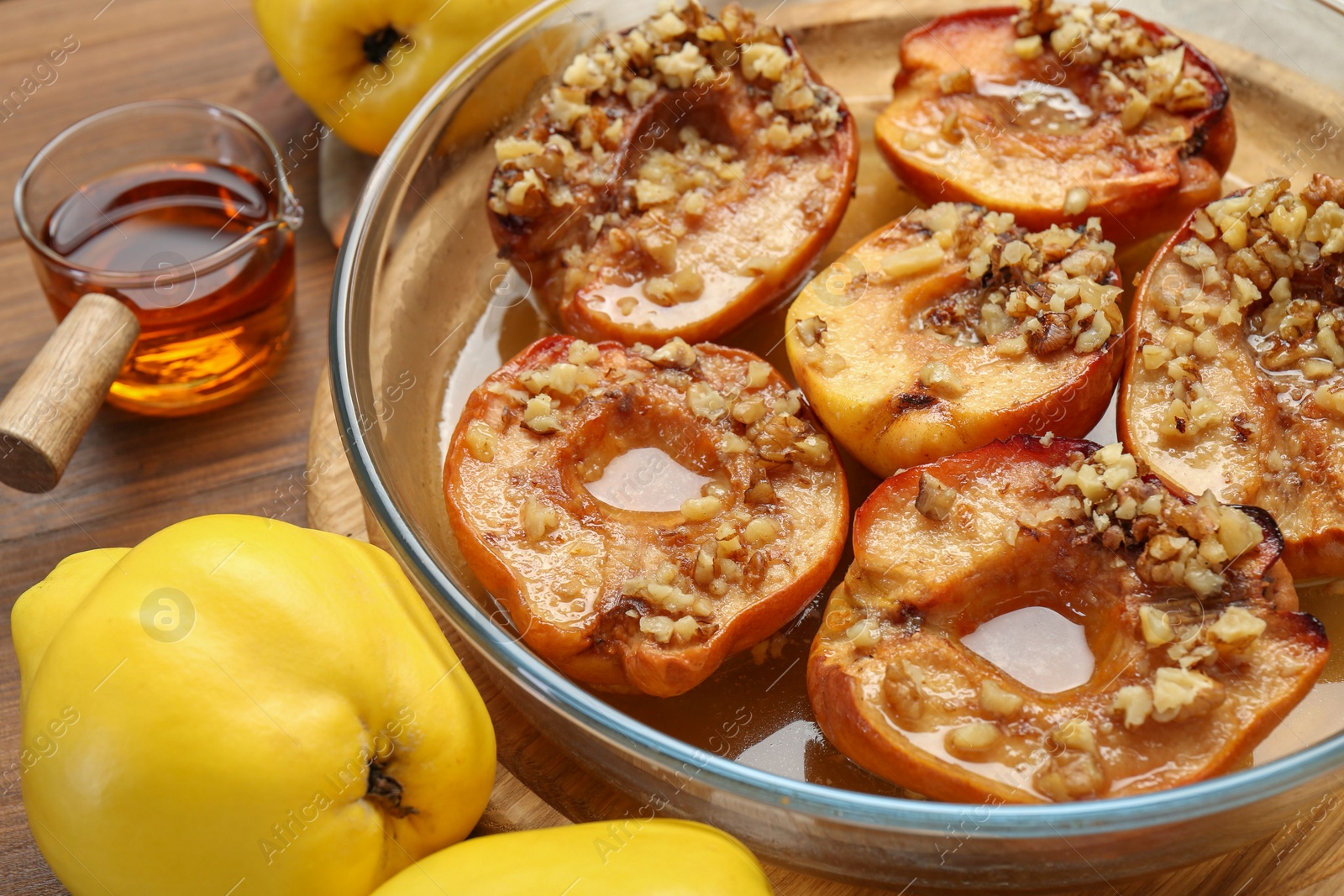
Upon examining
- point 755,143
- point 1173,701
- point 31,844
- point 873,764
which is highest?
point 755,143

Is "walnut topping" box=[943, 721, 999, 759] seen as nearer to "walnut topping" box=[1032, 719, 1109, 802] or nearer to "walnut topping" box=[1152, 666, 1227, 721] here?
"walnut topping" box=[1032, 719, 1109, 802]

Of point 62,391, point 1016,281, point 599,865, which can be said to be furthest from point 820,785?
point 62,391

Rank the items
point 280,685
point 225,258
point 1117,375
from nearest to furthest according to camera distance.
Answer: point 280,685 < point 1117,375 < point 225,258

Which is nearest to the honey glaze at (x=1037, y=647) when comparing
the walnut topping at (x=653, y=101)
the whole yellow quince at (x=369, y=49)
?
the walnut topping at (x=653, y=101)

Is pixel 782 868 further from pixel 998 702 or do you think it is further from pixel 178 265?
pixel 178 265

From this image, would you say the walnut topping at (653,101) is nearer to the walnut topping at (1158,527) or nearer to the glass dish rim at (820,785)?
the glass dish rim at (820,785)

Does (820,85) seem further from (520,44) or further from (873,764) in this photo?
(873,764)

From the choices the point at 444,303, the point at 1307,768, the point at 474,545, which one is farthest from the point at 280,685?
the point at 1307,768

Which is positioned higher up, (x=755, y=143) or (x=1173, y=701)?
Result: (x=755, y=143)
